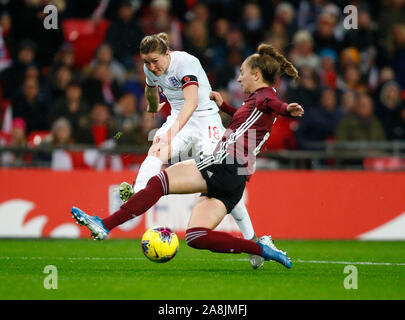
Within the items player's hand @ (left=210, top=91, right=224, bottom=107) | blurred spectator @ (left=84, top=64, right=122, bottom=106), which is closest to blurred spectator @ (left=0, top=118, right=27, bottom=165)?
blurred spectator @ (left=84, top=64, right=122, bottom=106)

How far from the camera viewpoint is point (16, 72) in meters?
13.0

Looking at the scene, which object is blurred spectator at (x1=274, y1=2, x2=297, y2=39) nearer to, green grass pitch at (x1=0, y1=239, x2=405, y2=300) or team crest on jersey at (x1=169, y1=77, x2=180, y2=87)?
green grass pitch at (x1=0, y1=239, x2=405, y2=300)

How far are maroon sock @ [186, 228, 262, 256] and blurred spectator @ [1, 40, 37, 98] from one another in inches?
274

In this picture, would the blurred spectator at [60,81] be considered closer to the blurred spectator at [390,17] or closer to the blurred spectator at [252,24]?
the blurred spectator at [252,24]

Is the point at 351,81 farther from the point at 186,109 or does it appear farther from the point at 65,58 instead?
the point at 186,109

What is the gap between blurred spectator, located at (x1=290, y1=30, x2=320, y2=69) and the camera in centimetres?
1358

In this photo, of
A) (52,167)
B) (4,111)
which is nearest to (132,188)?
(52,167)

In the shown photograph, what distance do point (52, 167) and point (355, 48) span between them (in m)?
6.13

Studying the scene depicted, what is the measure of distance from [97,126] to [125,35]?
1.92 m

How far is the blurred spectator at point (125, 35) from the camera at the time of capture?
533 inches

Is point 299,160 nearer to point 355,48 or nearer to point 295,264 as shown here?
point 355,48

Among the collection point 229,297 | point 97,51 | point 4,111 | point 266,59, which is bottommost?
point 229,297

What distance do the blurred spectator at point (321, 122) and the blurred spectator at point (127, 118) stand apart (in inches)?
103

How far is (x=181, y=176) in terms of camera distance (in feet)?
22.8
